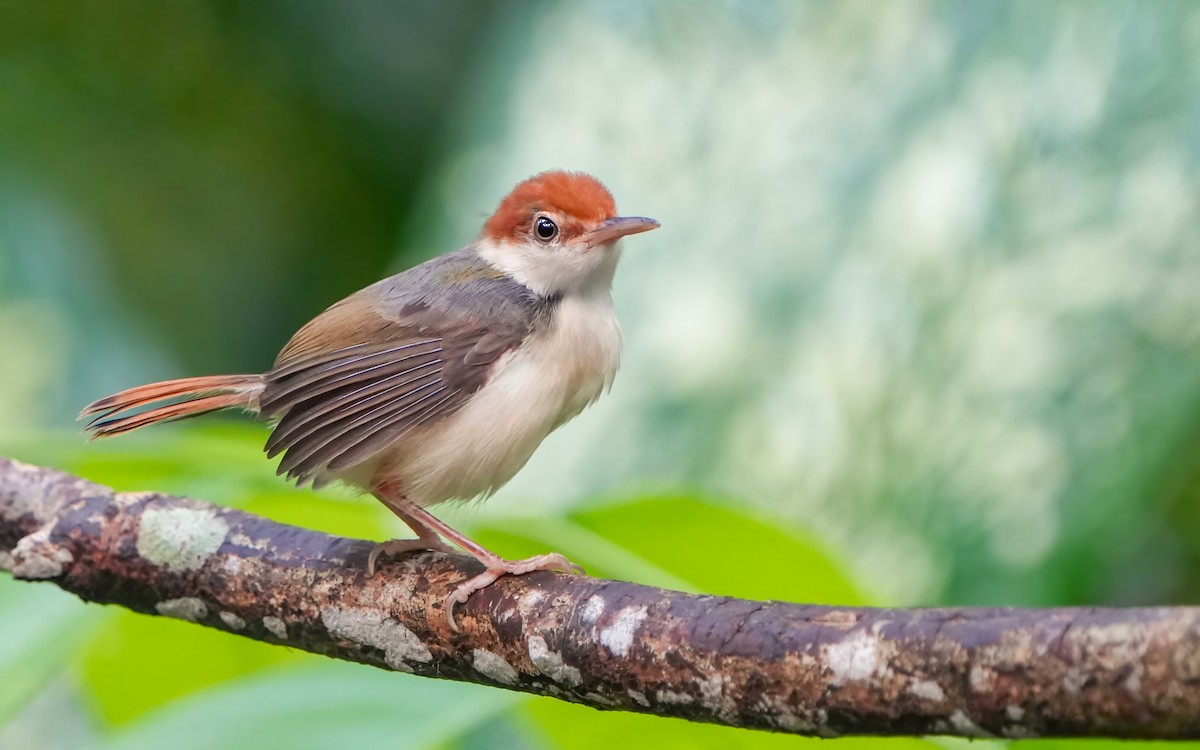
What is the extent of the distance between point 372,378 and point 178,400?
1.70 feet

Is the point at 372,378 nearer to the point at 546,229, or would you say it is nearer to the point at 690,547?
the point at 546,229

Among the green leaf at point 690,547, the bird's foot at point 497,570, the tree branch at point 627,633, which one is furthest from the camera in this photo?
the green leaf at point 690,547

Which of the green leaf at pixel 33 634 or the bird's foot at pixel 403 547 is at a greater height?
the bird's foot at pixel 403 547

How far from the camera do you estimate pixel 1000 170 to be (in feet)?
11.4

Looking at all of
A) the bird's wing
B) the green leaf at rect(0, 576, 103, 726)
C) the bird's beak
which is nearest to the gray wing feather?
the bird's wing

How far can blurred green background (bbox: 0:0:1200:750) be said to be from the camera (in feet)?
8.68

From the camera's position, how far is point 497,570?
2146 millimetres

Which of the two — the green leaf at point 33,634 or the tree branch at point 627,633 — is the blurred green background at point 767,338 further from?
the tree branch at point 627,633

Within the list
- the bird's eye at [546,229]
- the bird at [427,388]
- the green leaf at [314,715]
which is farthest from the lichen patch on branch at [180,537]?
the bird's eye at [546,229]

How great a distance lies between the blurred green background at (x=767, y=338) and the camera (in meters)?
2.65

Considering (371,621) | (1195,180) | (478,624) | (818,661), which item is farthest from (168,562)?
(1195,180)

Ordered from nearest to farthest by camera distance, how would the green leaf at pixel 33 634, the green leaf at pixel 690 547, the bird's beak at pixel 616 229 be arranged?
the green leaf at pixel 33 634, the green leaf at pixel 690 547, the bird's beak at pixel 616 229

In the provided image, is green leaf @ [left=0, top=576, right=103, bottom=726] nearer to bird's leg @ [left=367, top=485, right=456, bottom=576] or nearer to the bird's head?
bird's leg @ [left=367, top=485, right=456, bottom=576]

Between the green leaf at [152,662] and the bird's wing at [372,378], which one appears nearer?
the bird's wing at [372,378]
